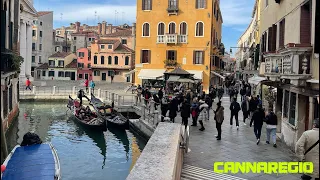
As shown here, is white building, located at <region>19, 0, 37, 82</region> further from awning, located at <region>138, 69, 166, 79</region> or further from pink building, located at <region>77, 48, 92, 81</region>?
pink building, located at <region>77, 48, 92, 81</region>

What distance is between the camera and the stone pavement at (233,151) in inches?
350

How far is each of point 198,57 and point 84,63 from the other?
3097 centimetres

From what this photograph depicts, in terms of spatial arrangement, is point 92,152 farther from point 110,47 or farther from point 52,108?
point 110,47

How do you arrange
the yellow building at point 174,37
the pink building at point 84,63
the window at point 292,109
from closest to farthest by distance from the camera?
the window at point 292,109 → the yellow building at point 174,37 → the pink building at point 84,63

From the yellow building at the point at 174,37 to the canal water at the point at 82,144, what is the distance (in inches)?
433

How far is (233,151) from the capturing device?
10.5m

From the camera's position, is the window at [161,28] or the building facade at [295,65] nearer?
the building facade at [295,65]

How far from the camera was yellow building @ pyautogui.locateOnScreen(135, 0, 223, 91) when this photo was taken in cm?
3259

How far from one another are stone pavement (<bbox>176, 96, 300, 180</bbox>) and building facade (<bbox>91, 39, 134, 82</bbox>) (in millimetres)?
41513

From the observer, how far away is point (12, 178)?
26.0ft

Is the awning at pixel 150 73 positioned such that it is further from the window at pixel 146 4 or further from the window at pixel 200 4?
the window at pixel 200 4

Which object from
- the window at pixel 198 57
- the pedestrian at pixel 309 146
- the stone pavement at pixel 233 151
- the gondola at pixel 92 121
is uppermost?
the window at pixel 198 57

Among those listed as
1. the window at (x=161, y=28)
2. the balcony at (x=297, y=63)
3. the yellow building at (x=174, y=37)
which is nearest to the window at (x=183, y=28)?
the yellow building at (x=174, y=37)

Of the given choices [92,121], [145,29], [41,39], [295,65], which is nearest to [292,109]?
[295,65]
